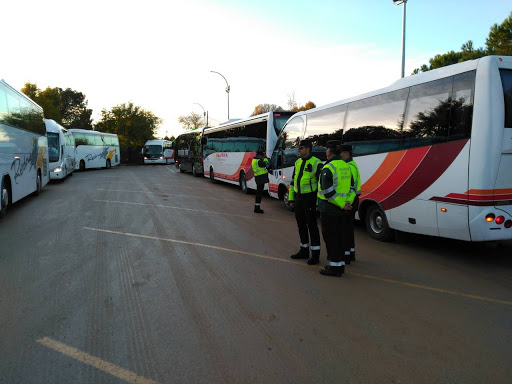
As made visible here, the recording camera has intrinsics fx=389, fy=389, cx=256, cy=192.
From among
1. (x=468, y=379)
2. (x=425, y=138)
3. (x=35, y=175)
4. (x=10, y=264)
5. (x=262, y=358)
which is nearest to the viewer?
(x=468, y=379)

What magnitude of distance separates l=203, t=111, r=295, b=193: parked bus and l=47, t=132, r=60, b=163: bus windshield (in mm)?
7900

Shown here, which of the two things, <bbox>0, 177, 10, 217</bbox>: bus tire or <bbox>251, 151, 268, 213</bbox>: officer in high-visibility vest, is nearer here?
<bbox>0, 177, 10, 217</bbox>: bus tire

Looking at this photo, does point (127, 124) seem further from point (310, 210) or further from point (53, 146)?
point (310, 210)

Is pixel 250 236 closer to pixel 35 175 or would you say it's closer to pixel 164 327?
pixel 164 327

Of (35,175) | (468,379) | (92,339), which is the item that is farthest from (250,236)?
(35,175)

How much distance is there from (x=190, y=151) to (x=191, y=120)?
58107 millimetres

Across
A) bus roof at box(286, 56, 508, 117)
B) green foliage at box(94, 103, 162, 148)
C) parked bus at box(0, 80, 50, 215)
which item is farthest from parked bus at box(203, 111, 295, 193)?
green foliage at box(94, 103, 162, 148)

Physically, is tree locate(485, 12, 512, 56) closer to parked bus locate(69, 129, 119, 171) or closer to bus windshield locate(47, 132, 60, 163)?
bus windshield locate(47, 132, 60, 163)

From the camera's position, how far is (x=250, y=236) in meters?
7.88

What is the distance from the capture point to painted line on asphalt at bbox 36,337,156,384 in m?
2.89

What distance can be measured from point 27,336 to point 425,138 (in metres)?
5.94

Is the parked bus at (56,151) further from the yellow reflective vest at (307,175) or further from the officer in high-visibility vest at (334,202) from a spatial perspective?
the officer in high-visibility vest at (334,202)

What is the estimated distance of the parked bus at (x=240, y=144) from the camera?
13.7 metres

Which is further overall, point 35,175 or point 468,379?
point 35,175
